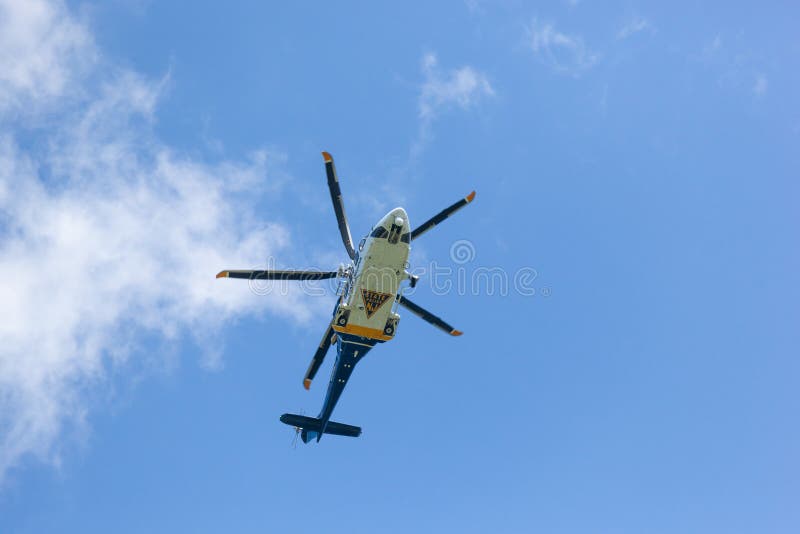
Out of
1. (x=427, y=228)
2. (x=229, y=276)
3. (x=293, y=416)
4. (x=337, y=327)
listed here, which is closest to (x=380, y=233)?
(x=427, y=228)

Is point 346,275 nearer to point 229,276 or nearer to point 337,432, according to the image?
point 229,276

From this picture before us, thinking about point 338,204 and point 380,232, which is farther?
point 338,204

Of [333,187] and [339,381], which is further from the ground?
[333,187]

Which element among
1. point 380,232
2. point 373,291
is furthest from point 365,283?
point 380,232

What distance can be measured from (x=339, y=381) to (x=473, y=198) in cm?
1745

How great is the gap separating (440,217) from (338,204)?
7369 millimetres

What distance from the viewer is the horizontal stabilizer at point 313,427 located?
53.2 m

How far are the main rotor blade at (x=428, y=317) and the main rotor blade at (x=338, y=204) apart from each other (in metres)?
5.42

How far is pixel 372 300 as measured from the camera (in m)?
44.4

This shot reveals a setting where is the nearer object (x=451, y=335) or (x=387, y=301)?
(x=387, y=301)

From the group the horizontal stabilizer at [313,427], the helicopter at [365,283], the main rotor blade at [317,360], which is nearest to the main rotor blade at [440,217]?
the helicopter at [365,283]

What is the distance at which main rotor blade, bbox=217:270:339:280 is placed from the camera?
148 feet

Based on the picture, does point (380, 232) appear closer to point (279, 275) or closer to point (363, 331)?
point (363, 331)

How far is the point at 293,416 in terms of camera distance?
53.3 m
